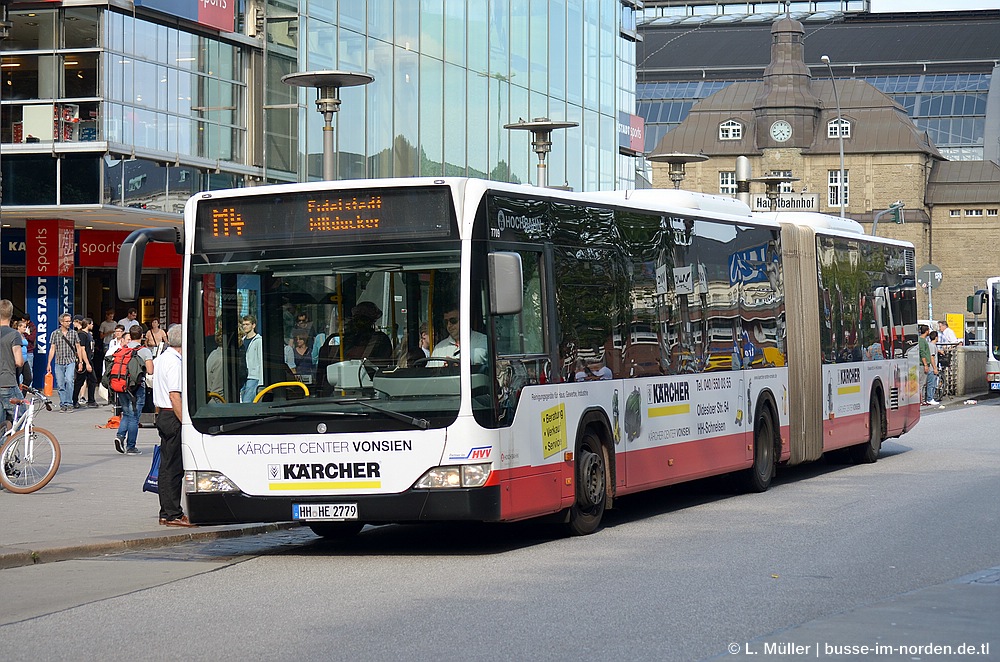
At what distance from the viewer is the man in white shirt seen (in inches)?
436

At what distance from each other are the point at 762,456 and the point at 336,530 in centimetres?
553

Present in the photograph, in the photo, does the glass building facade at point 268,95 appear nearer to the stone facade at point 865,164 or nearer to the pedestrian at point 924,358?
the pedestrian at point 924,358

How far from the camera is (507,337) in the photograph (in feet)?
37.5

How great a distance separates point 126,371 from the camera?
20156 mm

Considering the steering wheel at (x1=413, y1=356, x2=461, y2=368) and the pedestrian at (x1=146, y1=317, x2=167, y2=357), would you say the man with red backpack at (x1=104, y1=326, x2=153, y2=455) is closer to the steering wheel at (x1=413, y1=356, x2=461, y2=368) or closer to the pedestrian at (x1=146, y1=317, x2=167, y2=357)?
the pedestrian at (x1=146, y1=317, x2=167, y2=357)

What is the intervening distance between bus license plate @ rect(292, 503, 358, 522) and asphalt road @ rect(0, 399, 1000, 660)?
0.34m

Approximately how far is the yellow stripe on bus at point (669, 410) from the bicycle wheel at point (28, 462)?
5897 mm

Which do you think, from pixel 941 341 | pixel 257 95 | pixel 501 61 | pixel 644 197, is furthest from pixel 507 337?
pixel 941 341

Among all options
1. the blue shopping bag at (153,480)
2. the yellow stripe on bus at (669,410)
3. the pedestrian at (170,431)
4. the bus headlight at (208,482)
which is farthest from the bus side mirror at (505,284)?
the blue shopping bag at (153,480)

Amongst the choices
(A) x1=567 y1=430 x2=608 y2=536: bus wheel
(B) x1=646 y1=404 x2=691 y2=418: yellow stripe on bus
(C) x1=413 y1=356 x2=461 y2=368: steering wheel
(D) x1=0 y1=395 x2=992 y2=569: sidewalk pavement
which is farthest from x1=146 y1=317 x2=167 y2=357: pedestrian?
(C) x1=413 y1=356 x2=461 y2=368: steering wheel

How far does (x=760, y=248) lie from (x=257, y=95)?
17.7m

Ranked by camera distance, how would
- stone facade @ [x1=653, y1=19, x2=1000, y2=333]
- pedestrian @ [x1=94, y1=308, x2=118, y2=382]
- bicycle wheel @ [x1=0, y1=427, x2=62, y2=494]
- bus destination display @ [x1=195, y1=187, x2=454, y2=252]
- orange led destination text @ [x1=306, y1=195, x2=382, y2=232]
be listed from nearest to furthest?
bus destination display @ [x1=195, y1=187, x2=454, y2=252], orange led destination text @ [x1=306, y1=195, x2=382, y2=232], bicycle wheel @ [x1=0, y1=427, x2=62, y2=494], pedestrian @ [x1=94, y1=308, x2=118, y2=382], stone facade @ [x1=653, y1=19, x2=1000, y2=333]

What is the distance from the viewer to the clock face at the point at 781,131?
11681cm

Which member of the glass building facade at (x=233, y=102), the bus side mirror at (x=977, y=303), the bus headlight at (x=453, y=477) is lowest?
the bus headlight at (x=453, y=477)
